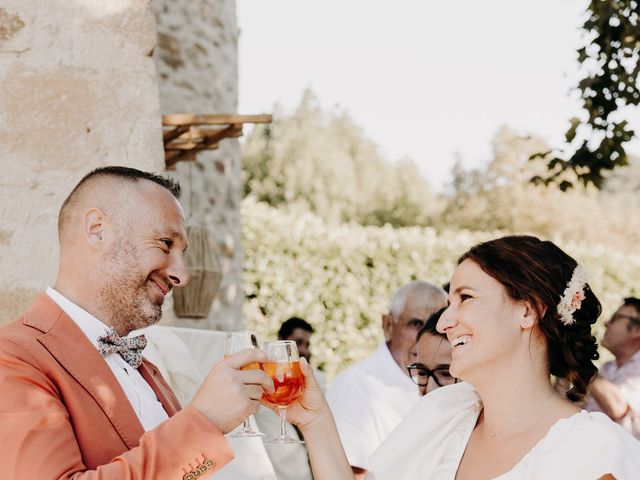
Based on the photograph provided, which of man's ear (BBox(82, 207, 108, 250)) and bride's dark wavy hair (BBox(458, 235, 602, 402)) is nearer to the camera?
man's ear (BBox(82, 207, 108, 250))

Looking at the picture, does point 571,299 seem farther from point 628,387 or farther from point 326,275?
point 326,275

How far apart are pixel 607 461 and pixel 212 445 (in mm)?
1024

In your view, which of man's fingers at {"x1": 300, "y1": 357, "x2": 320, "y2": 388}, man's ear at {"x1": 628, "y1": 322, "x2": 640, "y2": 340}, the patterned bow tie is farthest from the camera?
man's ear at {"x1": 628, "y1": 322, "x2": 640, "y2": 340}

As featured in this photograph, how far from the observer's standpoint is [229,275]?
7.76 m

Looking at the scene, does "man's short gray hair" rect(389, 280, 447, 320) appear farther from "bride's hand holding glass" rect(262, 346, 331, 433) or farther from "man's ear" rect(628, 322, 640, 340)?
"bride's hand holding glass" rect(262, 346, 331, 433)

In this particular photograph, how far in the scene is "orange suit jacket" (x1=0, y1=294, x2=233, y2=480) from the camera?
6.18 ft

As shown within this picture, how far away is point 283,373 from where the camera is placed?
7.77 ft

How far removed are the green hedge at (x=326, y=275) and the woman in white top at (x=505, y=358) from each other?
8.17 meters

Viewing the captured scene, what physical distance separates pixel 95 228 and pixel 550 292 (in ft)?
4.47

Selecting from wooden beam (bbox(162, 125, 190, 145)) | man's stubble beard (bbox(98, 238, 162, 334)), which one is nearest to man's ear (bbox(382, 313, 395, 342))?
wooden beam (bbox(162, 125, 190, 145))

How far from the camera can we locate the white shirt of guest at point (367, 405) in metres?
4.19

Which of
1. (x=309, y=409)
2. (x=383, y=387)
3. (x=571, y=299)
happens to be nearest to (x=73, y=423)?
(x=309, y=409)

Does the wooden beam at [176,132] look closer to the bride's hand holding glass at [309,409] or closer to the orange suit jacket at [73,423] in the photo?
the bride's hand holding glass at [309,409]

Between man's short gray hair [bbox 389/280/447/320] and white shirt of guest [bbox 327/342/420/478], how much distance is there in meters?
0.50
